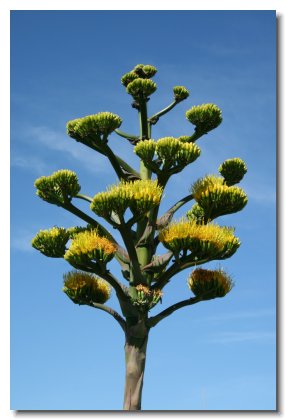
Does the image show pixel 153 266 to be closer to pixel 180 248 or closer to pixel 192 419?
pixel 180 248

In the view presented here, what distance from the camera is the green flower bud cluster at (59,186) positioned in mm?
9008

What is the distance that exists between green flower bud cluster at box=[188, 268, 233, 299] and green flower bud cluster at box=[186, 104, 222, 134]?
226cm

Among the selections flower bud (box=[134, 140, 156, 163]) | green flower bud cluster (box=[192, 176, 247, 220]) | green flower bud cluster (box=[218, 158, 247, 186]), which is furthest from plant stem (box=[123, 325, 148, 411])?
green flower bud cluster (box=[218, 158, 247, 186])

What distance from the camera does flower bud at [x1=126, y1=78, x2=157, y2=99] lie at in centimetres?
947

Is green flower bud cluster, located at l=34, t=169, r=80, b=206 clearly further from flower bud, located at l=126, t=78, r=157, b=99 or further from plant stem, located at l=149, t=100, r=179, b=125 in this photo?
plant stem, located at l=149, t=100, r=179, b=125

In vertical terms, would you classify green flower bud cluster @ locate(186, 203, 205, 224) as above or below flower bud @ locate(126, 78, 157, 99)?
below

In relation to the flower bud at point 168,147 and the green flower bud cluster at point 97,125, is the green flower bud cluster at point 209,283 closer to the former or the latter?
the flower bud at point 168,147

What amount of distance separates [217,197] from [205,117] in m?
1.50

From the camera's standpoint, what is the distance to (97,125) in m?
8.91

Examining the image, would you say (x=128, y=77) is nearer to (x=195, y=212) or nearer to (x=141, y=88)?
(x=141, y=88)

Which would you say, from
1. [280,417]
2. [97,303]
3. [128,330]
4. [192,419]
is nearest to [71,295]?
[97,303]

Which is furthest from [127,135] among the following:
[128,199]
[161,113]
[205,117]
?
[128,199]
